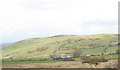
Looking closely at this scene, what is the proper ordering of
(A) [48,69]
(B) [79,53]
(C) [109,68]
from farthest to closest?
(B) [79,53] < (A) [48,69] < (C) [109,68]

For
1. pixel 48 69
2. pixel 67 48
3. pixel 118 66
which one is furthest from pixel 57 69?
pixel 67 48

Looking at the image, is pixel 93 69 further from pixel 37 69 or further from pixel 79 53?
pixel 79 53

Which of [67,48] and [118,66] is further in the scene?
[67,48]

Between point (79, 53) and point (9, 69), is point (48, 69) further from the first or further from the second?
point (79, 53)

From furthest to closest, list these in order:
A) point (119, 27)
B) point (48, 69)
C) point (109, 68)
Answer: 1. point (119, 27)
2. point (48, 69)
3. point (109, 68)

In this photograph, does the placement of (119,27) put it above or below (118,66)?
above

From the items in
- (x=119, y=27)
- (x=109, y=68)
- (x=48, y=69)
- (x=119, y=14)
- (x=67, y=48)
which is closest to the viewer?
(x=109, y=68)

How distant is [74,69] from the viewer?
59.7 m

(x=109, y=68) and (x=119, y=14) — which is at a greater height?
(x=119, y=14)

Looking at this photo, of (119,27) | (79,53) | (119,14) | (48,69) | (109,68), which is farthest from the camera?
(79,53)

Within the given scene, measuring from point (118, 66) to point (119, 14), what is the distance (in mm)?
17778

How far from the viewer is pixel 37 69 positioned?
62.1 meters

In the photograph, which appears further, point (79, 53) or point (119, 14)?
point (79, 53)

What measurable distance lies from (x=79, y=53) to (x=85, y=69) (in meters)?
54.3
